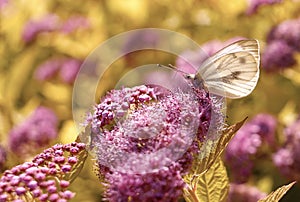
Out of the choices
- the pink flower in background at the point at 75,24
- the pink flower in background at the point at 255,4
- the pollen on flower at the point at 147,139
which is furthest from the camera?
the pink flower in background at the point at 75,24

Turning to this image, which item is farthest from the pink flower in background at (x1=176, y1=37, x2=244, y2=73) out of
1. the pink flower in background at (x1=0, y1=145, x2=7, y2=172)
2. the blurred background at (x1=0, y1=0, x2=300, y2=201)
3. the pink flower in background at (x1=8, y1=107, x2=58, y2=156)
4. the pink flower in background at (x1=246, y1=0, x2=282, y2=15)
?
the pink flower in background at (x1=0, y1=145, x2=7, y2=172)

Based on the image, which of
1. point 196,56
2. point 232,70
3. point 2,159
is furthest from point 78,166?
point 196,56

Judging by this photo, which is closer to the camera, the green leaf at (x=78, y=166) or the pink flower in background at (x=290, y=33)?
the green leaf at (x=78, y=166)

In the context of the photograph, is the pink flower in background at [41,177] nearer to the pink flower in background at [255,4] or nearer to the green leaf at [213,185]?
the green leaf at [213,185]

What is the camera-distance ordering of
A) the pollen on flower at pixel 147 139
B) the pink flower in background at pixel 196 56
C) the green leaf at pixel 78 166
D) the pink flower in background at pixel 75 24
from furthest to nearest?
1. the pink flower in background at pixel 75 24
2. the pink flower in background at pixel 196 56
3. the green leaf at pixel 78 166
4. the pollen on flower at pixel 147 139

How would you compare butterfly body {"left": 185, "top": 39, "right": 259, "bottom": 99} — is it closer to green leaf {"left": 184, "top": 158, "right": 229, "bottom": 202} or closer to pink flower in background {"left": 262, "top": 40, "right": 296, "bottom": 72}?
green leaf {"left": 184, "top": 158, "right": 229, "bottom": 202}

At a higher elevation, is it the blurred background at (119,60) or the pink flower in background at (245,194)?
the blurred background at (119,60)

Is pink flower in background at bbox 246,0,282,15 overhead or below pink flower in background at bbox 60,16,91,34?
below

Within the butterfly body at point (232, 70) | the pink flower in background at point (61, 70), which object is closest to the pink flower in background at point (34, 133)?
the pink flower in background at point (61, 70)

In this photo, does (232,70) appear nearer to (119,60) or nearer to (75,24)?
(119,60)

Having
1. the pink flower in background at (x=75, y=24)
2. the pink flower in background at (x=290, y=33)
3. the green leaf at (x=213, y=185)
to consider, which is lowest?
the green leaf at (x=213, y=185)
